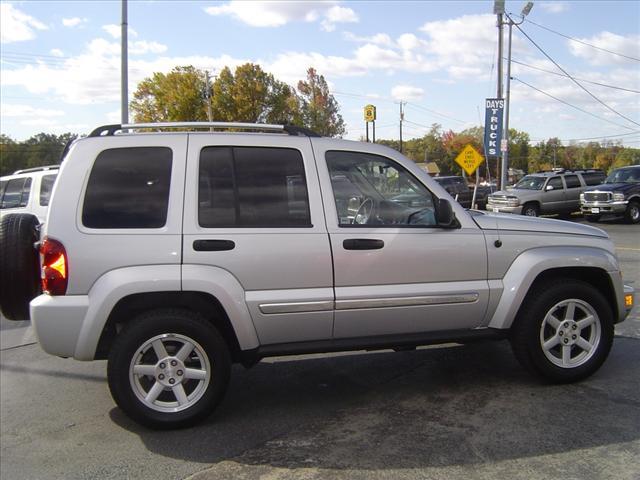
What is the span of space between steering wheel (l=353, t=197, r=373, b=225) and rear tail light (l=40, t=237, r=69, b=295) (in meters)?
1.96

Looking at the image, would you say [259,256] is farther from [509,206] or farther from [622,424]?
[509,206]

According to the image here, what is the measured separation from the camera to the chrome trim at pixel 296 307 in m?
3.76

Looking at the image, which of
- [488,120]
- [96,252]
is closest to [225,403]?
[96,252]

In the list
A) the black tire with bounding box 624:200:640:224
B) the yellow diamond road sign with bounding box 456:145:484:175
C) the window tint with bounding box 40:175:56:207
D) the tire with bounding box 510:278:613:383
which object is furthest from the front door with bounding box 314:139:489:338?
the yellow diamond road sign with bounding box 456:145:484:175

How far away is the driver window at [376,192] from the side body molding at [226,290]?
93 centimetres

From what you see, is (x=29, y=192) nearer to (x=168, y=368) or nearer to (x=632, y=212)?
(x=168, y=368)

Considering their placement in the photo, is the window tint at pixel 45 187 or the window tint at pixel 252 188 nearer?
the window tint at pixel 252 188

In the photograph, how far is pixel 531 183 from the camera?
21.3 meters

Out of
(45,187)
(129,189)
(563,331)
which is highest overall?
(45,187)

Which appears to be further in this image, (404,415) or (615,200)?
(615,200)

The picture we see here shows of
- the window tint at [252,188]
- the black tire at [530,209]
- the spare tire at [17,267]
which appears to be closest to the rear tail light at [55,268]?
the spare tire at [17,267]

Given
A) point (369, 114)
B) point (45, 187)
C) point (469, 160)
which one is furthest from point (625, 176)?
point (45, 187)

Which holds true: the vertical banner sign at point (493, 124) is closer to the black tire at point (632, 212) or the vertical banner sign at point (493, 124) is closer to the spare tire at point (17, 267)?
the black tire at point (632, 212)

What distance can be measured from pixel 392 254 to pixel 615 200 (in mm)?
17997
